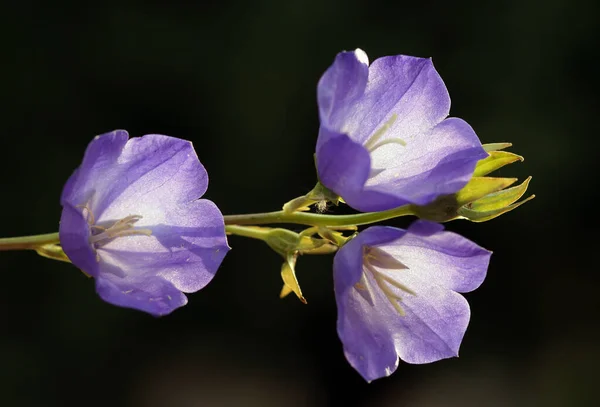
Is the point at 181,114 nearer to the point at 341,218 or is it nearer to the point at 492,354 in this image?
the point at 492,354

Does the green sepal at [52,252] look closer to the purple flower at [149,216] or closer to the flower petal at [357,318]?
the purple flower at [149,216]

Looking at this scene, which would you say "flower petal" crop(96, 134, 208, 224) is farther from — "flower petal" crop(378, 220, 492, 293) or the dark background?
the dark background

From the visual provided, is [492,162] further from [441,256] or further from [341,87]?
[341,87]

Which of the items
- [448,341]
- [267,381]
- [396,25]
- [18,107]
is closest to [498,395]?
[267,381]

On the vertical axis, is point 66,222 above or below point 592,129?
above

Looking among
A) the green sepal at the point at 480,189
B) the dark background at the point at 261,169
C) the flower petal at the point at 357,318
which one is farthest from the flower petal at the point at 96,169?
the dark background at the point at 261,169

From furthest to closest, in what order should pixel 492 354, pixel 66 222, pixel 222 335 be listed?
pixel 492 354 → pixel 222 335 → pixel 66 222

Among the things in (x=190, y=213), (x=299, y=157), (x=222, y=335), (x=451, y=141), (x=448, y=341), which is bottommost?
(x=222, y=335)
